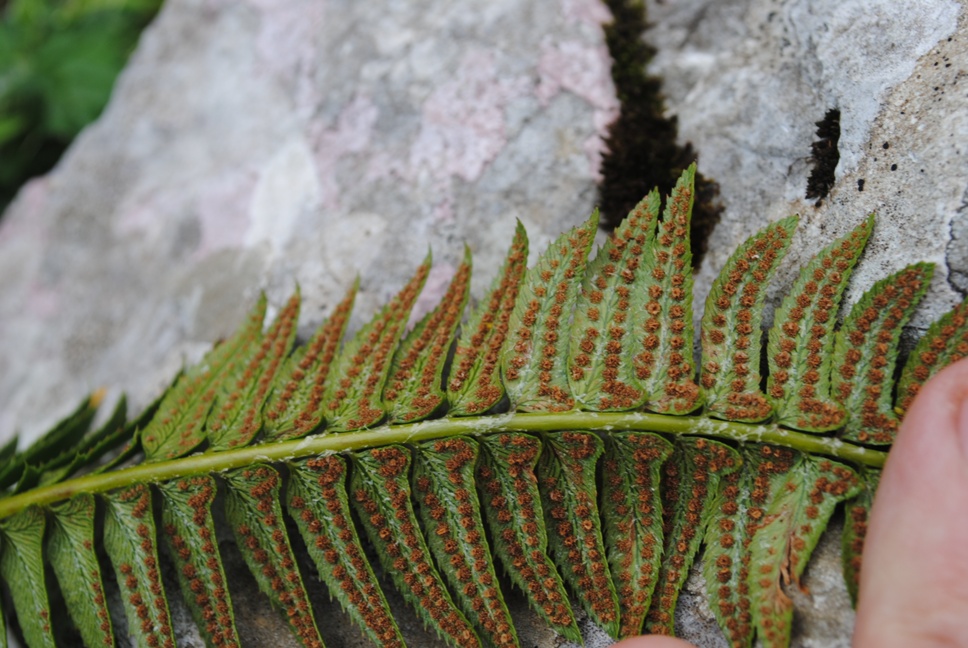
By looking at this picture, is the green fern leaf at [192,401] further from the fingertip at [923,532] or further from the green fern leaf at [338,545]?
the fingertip at [923,532]

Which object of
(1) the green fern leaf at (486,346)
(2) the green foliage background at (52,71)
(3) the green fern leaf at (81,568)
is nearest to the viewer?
(1) the green fern leaf at (486,346)

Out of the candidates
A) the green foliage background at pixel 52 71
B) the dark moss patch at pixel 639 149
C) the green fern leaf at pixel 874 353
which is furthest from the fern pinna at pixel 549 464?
the green foliage background at pixel 52 71

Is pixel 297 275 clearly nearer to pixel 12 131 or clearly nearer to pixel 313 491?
pixel 313 491

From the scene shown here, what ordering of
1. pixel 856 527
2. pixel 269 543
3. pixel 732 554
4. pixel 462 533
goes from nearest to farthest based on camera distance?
1. pixel 856 527
2. pixel 732 554
3. pixel 462 533
4. pixel 269 543

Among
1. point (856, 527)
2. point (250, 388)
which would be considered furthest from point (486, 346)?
point (856, 527)

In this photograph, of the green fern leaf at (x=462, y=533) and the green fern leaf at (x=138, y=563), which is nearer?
the green fern leaf at (x=462, y=533)

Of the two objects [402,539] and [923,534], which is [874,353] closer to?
[923,534]

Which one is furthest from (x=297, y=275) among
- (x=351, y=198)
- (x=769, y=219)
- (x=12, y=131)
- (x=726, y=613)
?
(x=12, y=131)
